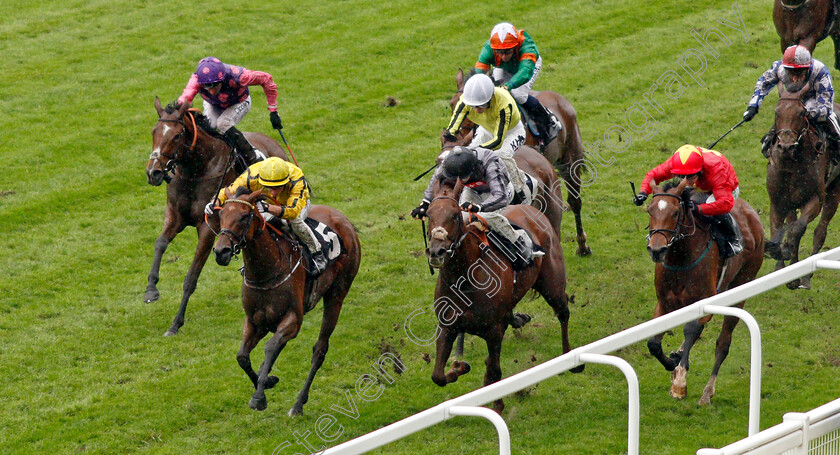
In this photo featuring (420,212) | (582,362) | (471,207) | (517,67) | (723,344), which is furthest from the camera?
(517,67)

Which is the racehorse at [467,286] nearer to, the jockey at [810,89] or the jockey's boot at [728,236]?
the jockey's boot at [728,236]

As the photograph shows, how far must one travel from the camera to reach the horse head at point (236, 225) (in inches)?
291

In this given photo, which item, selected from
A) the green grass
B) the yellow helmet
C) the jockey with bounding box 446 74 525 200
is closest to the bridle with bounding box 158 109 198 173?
the green grass

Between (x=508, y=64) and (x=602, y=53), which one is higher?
(x=508, y=64)

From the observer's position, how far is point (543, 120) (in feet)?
37.6

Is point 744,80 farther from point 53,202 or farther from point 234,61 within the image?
point 53,202

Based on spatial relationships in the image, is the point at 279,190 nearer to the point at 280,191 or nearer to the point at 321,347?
the point at 280,191

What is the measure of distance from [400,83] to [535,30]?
3.04 meters

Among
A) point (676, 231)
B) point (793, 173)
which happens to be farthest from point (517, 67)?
point (676, 231)

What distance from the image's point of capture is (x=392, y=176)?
46.4 ft

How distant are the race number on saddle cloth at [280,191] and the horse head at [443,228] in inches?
51.9

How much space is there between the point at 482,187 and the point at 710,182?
6.09 feet

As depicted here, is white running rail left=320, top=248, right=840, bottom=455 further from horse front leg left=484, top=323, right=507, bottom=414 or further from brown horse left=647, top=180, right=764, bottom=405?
horse front leg left=484, top=323, right=507, bottom=414

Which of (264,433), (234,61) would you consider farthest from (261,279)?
(234,61)
